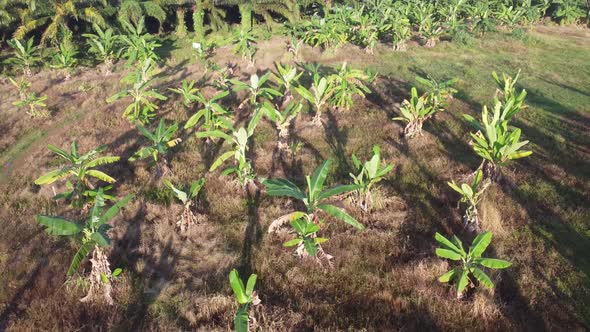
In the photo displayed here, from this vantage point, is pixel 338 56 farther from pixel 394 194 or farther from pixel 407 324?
pixel 407 324

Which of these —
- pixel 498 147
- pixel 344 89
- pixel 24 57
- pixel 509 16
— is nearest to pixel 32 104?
pixel 24 57

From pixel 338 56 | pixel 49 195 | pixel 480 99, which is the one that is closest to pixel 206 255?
pixel 49 195

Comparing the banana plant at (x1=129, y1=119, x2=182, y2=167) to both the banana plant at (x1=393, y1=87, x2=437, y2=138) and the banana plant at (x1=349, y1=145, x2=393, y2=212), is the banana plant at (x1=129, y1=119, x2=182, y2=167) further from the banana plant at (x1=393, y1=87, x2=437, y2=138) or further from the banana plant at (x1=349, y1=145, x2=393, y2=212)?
the banana plant at (x1=393, y1=87, x2=437, y2=138)

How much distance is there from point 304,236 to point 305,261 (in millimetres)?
397

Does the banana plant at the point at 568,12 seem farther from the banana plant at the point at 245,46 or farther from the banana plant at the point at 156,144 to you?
the banana plant at the point at 156,144

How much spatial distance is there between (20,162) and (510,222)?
1114 centimetres

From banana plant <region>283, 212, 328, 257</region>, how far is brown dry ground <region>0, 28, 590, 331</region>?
0.31 meters

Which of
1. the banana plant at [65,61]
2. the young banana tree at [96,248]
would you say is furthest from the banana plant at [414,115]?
the banana plant at [65,61]

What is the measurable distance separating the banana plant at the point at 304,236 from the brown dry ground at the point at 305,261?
0.31 m

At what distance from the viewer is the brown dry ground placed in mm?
4316

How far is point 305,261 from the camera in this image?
17.0 feet

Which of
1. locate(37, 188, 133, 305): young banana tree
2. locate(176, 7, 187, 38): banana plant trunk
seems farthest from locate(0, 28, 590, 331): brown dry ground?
locate(176, 7, 187, 38): banana plant trunk

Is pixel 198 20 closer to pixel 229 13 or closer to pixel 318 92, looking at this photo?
pixel 229 13

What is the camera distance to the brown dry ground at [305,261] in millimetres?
4316
